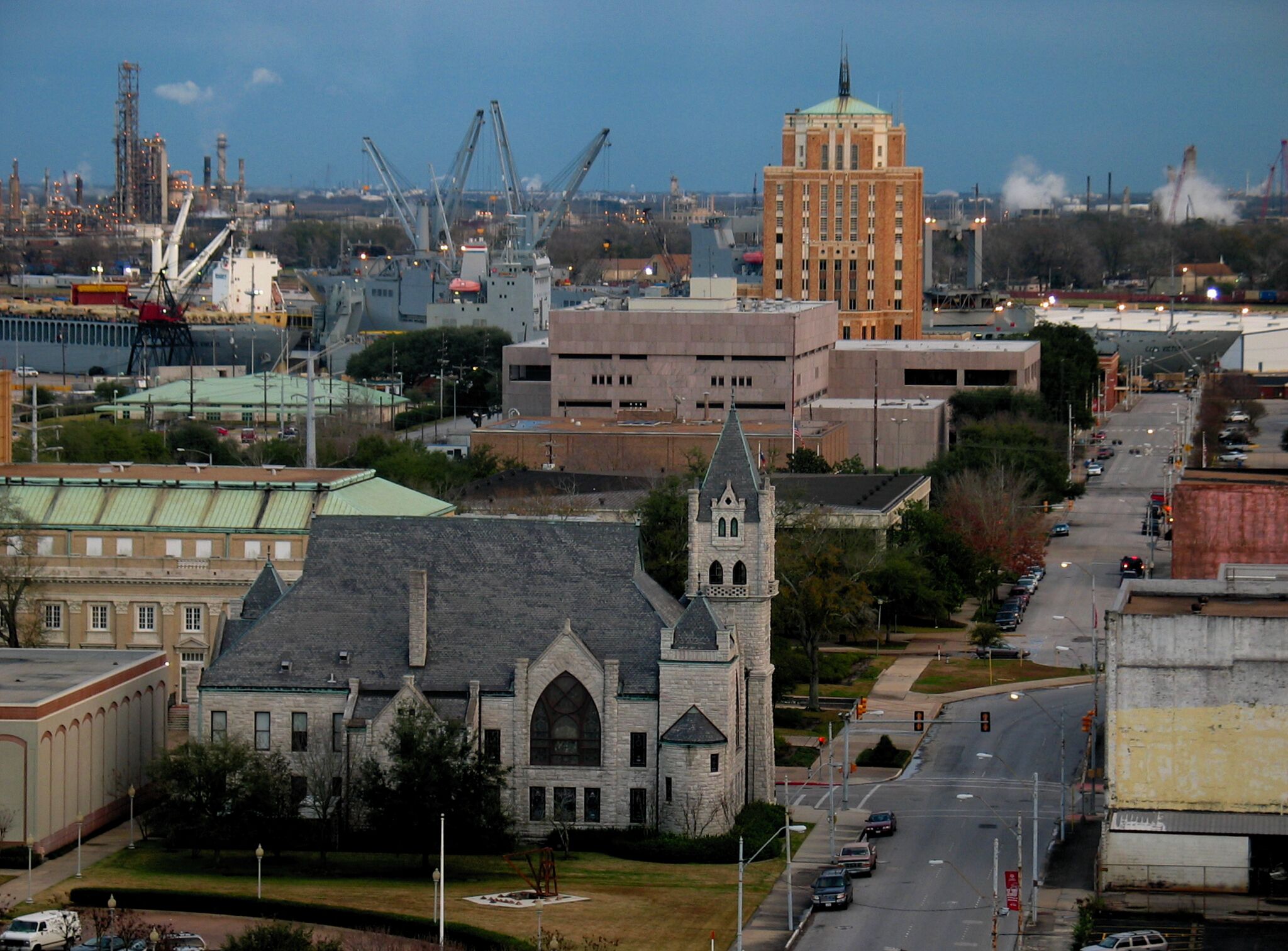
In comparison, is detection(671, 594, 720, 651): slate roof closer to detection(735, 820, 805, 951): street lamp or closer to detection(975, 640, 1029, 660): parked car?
detection(735, 820, 805, 951): street lamp

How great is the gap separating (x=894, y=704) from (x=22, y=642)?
33519 mm

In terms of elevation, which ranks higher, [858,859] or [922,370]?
[922,370]

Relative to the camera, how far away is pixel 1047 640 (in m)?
116

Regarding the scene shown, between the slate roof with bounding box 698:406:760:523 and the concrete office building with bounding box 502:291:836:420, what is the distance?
92.2m

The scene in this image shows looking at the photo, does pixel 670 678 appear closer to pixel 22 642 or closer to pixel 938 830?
pixel 938 830

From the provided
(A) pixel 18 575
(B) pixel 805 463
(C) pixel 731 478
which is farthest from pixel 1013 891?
→ (B) pixel 805 463

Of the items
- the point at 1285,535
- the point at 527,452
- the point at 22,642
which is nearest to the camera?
the point at 1285,535

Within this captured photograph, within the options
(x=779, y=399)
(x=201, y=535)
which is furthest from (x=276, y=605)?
(x=779, y=399)

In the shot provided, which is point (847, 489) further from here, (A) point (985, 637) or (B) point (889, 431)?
(B) point (889, 431)

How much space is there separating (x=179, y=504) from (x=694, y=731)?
103 feet

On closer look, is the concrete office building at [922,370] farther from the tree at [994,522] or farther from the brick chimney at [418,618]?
the brick chimney at [418,618]

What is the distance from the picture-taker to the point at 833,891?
7056 centimetres

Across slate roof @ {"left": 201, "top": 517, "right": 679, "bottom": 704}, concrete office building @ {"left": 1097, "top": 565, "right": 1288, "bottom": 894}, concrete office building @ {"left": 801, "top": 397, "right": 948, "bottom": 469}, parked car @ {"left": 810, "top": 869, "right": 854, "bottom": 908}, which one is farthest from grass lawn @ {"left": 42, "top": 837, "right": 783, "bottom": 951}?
concrete office building @ {"left": 801, "top": 397, "right": 948, "bottom": 469}

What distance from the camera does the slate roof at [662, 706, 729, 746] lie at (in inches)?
3041
